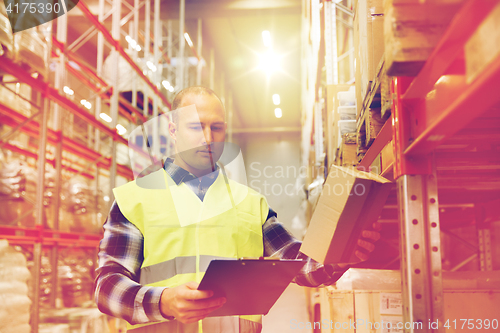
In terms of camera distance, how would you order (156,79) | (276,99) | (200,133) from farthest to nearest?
(276,99)
(156,79)
(200,133)

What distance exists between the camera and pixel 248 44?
562 inches

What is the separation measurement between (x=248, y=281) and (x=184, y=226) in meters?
0.61

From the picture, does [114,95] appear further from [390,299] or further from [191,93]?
[390,299]

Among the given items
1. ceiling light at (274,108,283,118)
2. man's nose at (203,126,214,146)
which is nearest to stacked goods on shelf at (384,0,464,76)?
man's nose at (203,126,214,146)

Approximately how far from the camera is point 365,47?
1.90 metres

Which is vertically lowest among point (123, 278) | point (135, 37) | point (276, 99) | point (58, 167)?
point (123, 278)

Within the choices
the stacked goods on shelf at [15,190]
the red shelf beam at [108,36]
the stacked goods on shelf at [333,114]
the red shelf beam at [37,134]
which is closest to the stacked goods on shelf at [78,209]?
the red shelf beam at [37,134]

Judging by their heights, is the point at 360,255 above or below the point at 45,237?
below

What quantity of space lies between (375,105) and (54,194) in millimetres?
6524

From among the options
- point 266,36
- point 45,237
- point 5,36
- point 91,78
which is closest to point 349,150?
point 5,36

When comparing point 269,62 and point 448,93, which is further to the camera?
point 269,62

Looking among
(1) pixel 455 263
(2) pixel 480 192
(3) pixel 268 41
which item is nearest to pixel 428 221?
(2) pixel 480 192

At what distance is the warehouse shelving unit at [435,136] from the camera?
881 millimetres

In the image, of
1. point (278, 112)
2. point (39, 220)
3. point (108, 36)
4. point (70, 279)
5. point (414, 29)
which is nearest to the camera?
point (414, 29)
